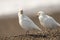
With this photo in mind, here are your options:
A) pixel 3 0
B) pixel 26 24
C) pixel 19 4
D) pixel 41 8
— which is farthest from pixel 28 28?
pixel 3 0

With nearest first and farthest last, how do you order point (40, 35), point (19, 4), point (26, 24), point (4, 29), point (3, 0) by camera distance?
point (40, 35) < point (26, 24) < point (4, 29) < point (19, 4) < point (3, 0)

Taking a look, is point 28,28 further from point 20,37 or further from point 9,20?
point 9,20

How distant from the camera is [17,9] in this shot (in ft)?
55.1

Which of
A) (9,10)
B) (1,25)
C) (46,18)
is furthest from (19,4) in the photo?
(46,18)

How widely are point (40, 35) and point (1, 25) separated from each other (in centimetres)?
607

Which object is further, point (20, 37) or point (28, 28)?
point (28, 28)

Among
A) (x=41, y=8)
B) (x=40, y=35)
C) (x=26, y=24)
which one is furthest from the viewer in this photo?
(x=41, y=8)

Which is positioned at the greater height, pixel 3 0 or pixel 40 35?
pixel 3 0

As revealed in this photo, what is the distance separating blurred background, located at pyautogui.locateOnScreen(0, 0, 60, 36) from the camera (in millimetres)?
15077

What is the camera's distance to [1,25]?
15906 mm

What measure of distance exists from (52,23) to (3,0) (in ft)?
28.2

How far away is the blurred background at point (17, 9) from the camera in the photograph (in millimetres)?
15077

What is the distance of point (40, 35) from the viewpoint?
995cm

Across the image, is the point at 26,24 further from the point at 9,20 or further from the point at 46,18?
the point at 9,20
